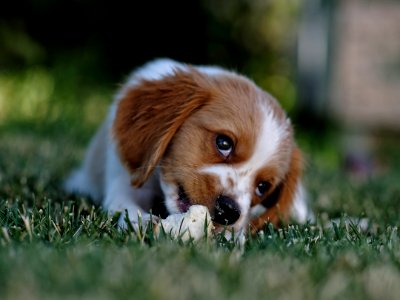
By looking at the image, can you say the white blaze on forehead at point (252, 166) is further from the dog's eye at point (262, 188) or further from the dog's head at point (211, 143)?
the dog's eye at point (262, 188)

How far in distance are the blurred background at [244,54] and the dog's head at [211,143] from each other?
509cm

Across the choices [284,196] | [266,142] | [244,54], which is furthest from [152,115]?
[244,54]

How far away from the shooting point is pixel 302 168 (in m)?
4.70

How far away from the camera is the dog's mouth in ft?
12.8

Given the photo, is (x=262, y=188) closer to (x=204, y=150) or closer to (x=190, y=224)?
(x=204, y=150)

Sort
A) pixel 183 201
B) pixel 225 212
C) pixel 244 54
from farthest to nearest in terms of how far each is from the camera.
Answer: pixel 244 54 < pixel 183 201 < pixel 225 212

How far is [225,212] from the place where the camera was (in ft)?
12.2

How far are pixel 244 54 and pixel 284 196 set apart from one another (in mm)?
10012

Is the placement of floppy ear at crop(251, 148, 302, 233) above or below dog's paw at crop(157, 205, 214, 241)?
below

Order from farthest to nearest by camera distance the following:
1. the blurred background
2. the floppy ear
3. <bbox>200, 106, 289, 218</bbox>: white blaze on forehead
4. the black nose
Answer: the blurred background, the floppy ear, <bbox>200, 106, 289, 218</bbox>: white blaze on forehead, the black nose

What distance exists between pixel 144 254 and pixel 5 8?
36.0 ft

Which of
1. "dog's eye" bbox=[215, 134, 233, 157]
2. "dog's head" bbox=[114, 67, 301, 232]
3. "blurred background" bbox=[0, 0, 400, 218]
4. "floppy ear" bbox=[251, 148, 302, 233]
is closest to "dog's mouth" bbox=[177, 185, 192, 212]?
"dog's head" bbox=[114, 67, 301, 232]

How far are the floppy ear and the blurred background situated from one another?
485cm

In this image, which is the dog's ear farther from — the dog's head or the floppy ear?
the floppy ear
